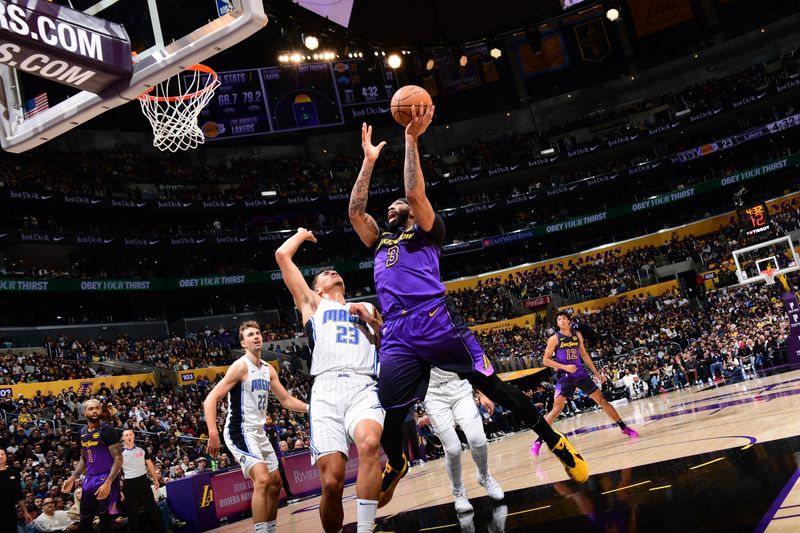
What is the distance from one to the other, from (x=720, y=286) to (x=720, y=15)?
58.9ft

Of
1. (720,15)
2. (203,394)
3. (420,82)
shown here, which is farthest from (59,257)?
(720,15)

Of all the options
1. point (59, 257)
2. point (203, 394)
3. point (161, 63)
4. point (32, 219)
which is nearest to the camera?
point (161, 63)

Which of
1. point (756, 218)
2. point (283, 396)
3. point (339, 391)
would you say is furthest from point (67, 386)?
point (756, 218)

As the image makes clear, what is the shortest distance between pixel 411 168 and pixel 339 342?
132 cm

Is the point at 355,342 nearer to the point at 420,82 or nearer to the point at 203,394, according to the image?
the point at 203,394

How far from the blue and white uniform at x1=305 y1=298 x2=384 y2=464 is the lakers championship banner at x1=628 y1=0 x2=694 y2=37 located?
41.0 metres

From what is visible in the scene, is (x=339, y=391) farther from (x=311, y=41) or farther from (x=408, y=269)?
(x=311, y=41)

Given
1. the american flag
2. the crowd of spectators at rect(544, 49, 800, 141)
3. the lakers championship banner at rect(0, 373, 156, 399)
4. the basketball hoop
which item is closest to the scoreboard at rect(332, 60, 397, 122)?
the crowd of spectators at rect(544, 49, 800, 141)

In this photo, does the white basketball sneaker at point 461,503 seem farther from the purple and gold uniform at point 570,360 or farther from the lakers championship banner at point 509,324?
the lakers championship banner at point 509,324

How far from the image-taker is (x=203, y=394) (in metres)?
23.9

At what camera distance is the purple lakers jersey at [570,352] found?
9.56 metres

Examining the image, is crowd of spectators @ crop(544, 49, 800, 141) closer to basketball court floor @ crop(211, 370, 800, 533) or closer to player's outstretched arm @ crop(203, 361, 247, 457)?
basketball court floor @ crop(211, 370, 800, 533)

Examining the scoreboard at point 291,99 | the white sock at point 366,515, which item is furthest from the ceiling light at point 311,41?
the white sock at point 366,515

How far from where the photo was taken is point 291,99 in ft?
122
